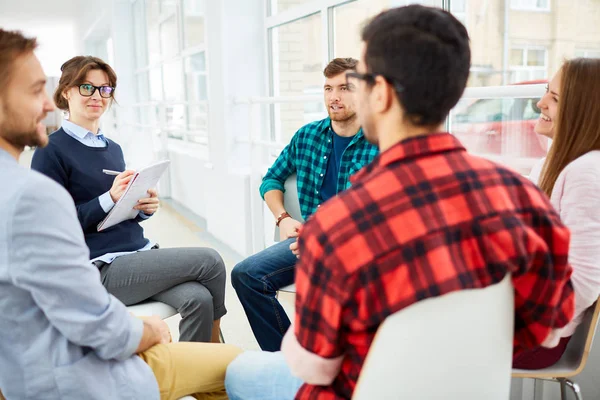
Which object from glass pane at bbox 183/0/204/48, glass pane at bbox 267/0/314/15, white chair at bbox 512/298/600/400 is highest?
glass pane at bbox 183/0/204/48

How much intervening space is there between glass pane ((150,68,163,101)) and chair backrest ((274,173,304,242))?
546 cm

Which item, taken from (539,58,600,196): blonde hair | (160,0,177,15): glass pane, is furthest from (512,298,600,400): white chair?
(160,0,177,15): glass pane

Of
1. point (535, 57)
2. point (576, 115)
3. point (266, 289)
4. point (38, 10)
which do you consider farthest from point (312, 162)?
point (38, 10)

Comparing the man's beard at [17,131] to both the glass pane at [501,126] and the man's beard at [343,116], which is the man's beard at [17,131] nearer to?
the man's beard at [343,116]

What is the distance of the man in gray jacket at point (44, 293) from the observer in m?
0.93

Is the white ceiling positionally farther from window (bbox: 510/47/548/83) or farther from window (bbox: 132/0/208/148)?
window (bbox: 510/47/548/83)

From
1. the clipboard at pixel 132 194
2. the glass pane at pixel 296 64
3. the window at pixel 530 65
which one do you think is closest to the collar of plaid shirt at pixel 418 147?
the clipboard at pixel 132 194

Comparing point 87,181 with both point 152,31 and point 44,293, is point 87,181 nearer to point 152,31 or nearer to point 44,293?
point 44,293

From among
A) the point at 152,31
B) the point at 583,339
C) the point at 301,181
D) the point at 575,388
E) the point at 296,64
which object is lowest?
the point at 575,388

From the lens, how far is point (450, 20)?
0.81 m

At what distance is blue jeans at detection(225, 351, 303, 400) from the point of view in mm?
1133

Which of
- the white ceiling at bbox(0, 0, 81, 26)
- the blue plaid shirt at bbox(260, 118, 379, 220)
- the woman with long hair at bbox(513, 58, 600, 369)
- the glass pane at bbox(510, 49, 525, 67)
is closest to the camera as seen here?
the woman with long hair at bbox(513, 58, 600, 369)

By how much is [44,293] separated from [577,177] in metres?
1.15

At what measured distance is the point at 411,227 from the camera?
75 centimetres
